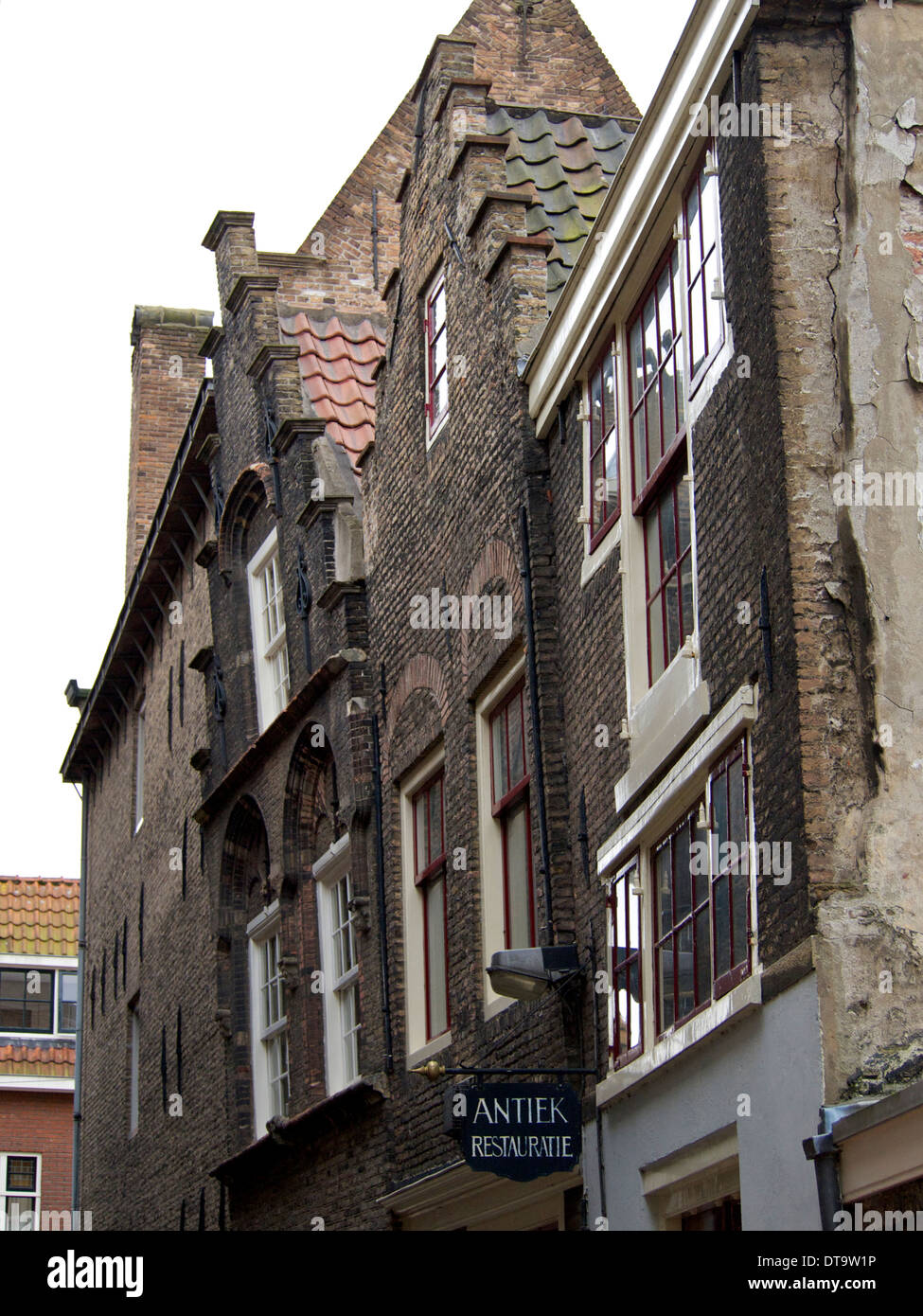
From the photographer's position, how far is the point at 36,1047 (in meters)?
36.4

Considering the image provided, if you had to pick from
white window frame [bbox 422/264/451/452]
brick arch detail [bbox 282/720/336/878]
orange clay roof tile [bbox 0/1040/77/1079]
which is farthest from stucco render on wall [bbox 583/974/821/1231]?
orange clay roof tile [bbox 0/1040/77/1079]

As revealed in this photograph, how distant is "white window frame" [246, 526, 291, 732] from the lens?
19.5 m

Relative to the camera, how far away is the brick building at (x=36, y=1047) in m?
35.1

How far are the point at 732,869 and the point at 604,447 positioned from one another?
3.41 meters

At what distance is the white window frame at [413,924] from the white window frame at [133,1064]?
10506 millimetres

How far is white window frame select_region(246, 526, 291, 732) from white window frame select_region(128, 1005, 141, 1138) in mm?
6940

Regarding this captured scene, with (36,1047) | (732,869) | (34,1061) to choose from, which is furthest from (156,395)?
(732,869)

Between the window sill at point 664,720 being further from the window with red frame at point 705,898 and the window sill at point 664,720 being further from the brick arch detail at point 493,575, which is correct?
the brick arch detail at point 493,575

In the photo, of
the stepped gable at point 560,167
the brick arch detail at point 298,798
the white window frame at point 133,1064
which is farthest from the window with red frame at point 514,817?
the white window frame at point 133,1064

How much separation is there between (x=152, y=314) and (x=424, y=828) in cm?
1648

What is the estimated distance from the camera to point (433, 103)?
1534cm

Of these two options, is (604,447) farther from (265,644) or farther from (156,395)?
(156,395)
